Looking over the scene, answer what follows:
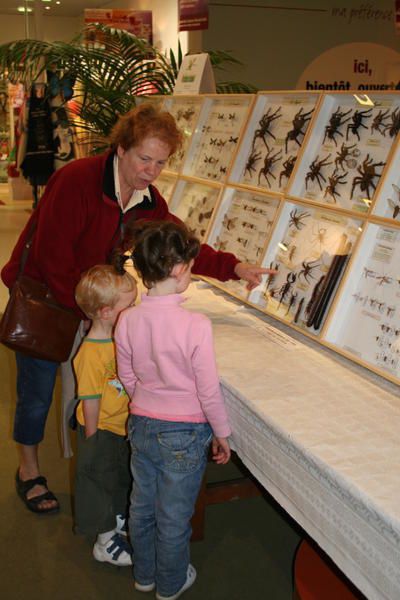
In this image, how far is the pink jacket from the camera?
5.62ft

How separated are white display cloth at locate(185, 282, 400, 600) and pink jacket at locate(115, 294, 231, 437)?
0.26ft

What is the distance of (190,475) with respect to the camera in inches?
74.1

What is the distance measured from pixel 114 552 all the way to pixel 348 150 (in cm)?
162

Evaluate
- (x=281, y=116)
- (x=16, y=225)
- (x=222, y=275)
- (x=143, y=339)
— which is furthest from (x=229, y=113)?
(x=16, y=225)

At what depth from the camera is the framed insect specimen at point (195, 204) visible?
2838 mm

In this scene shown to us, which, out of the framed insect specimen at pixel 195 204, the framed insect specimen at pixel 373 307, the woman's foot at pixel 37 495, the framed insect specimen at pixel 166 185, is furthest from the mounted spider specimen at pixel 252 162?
the woman's foot at pixel 37 495

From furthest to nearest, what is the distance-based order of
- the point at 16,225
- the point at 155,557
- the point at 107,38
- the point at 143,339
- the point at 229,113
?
1. the point at 16,225
2. the point at 107,38
3. the point at 229,113
4. the point at 155,557
5. the point at 143,339

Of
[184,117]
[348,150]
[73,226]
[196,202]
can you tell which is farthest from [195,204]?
[348,150]

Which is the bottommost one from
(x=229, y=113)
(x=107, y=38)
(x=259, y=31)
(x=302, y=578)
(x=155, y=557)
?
(x=155, y=557)

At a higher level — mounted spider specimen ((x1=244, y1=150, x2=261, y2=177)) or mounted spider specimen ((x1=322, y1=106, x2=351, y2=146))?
mounted spider specimen ((x1=322, y1=106, x2=351, y2=146))

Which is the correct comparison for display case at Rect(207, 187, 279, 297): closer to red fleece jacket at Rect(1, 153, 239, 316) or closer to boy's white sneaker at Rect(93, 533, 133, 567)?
red fleece jacket at Rect(1, 153, 239, 316)

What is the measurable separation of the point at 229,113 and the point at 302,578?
1928 mm

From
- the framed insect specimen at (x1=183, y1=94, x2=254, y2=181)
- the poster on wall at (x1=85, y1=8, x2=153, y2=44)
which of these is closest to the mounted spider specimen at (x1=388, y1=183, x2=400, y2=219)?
the framed insect specimen at (x1=183, y1=94, x2=254, y2=181)

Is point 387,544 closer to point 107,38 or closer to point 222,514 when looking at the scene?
point 222,514
